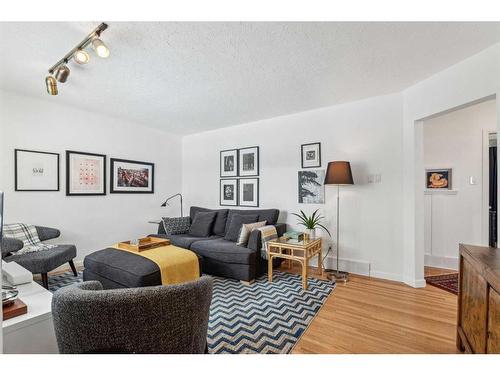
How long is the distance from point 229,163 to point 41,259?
9.42ft

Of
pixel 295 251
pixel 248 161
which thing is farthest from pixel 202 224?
pixel 295 251

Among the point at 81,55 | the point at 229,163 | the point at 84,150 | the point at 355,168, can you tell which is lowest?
the point at 355,168

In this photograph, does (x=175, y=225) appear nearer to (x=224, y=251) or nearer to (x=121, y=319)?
(x=224, y=251)

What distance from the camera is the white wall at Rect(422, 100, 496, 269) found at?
313 centimetres

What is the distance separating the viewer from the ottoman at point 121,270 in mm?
2174

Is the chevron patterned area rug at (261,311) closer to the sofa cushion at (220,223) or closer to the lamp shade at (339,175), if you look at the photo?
the sofa cushion at (220,223)

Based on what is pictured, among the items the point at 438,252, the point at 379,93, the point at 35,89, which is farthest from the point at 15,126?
the point at 438,252

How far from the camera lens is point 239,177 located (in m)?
4.21

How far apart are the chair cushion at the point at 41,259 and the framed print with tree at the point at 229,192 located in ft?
7.90

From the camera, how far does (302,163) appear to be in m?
3.59

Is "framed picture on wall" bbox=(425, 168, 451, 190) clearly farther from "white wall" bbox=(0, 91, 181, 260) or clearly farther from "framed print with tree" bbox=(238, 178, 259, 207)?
"white wall" bbox=(0, 91, 181, 260)

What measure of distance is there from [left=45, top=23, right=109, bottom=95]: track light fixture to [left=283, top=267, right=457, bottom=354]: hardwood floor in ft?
8.60

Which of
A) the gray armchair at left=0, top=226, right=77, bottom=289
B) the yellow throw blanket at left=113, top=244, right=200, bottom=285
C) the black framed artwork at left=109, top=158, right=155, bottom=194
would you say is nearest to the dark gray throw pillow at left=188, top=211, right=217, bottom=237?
the yellow throw blanket at left=113, top=244, right=200, bottom=285
